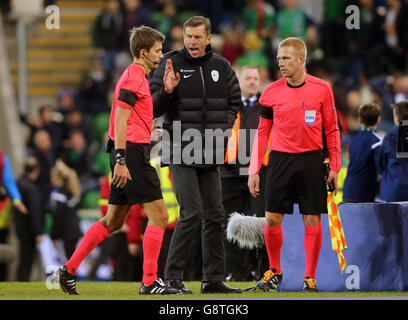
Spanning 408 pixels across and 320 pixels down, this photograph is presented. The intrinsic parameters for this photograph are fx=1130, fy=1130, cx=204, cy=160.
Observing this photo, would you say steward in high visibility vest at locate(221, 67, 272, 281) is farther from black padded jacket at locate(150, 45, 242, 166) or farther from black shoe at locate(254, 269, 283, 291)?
black padded jacket at locate(150, 45, 242, 166)

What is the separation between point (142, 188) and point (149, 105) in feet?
2.08

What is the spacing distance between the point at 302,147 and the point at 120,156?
1417 millimetres

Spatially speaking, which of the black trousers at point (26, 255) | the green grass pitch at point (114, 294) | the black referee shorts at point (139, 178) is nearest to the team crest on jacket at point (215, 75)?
the black referee shorts at point (139, 178)

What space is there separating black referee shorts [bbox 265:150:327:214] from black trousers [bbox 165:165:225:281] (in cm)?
46

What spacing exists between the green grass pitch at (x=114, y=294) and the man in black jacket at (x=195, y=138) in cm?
33

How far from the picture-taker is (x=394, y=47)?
53.5 ft

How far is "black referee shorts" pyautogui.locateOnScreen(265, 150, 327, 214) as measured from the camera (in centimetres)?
859

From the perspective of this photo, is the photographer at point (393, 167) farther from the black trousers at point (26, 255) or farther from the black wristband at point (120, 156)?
the black trousers at point (26, 255)

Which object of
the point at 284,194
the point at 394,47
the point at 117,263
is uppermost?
the point at 394,47

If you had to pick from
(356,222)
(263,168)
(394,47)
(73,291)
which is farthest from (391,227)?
(394,47)

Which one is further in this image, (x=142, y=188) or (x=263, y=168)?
(x=263, y=168)

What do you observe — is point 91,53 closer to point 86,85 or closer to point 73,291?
point 86,85

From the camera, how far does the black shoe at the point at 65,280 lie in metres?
8.57

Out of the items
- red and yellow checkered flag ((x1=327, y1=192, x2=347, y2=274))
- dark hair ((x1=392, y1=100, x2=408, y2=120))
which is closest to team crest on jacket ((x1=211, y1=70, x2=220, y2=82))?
red and yellow checkered flag ((x1=327, y1=192, x2=347, y2=274))
